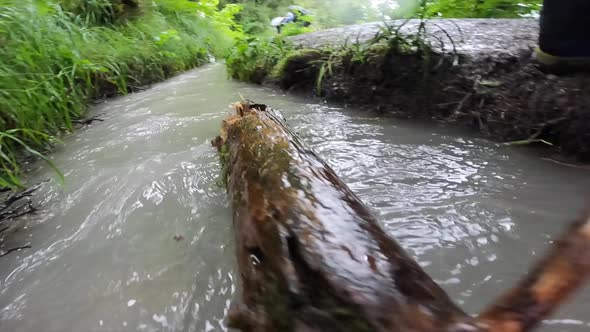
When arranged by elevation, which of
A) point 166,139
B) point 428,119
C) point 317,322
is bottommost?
point 428,119

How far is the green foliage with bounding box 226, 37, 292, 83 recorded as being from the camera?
4707mm

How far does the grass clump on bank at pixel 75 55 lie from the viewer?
248 cm

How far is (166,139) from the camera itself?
2.91 m

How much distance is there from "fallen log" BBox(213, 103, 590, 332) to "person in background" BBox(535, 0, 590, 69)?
1.52m

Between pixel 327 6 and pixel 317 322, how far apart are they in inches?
436

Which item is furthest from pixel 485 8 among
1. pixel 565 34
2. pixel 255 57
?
pixel 565 34

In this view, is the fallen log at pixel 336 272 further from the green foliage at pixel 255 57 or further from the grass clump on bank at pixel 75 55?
the green foliage at pixel 255 57

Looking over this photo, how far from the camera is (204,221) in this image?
1.80 metres

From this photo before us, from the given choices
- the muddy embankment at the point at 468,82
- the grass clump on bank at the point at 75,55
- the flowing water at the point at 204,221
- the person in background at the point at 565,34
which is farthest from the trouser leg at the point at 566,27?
the grass clump on bank at the point at 75,55

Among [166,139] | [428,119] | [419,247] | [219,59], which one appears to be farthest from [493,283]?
[219,59]

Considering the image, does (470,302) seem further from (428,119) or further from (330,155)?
(428,119)

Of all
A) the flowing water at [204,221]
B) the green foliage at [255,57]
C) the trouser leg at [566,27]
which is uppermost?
the trouser leg at [566,27]

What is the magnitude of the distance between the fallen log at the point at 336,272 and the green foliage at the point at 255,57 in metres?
3.52

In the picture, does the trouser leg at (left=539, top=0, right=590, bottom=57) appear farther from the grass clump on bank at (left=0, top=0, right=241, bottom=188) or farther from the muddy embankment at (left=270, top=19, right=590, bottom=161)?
the grass clump on bank at (left=0, top=0, right=241, bottom=188)
